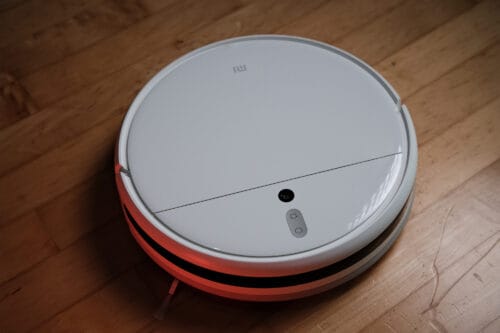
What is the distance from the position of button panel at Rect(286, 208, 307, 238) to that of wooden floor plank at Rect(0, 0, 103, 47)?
718 millimetres

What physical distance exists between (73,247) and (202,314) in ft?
0.80

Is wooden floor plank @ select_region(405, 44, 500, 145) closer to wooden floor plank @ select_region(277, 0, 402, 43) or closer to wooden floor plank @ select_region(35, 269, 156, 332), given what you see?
wooden floor plank @ select_region(277, 0, 402, 43)

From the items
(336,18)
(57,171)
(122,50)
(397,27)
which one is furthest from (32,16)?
(397,27)

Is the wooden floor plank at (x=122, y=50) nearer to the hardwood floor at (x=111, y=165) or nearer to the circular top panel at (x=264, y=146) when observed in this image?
the hardwood floor at (x=111, y=165)

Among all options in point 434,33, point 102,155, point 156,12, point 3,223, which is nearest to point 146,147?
point 102,155

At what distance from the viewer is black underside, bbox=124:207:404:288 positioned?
78cm

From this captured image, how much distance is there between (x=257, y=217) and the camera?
2.64 feet

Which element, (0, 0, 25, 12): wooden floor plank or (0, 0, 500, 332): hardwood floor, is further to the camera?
(0, 0, 25, 12): wooden floor plank

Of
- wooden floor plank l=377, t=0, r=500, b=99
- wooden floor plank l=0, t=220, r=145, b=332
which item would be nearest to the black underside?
wooden floor plank l=0, t=220, r=145, b=332

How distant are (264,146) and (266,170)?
4 centimetres

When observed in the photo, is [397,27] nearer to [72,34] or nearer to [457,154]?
[457,154]

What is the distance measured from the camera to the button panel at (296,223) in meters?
0.79

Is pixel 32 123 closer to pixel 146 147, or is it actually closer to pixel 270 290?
pixel 146 147

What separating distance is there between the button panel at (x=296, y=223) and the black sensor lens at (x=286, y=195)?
19 mm
